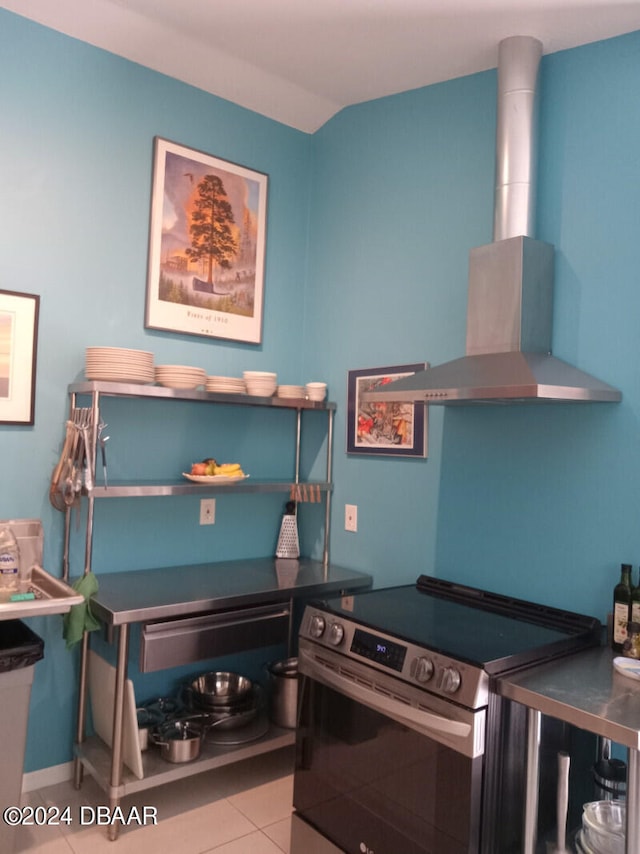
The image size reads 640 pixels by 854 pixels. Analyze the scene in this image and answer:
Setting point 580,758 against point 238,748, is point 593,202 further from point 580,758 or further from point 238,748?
point 238,748

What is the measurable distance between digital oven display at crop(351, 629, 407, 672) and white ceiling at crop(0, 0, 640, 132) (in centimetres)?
201

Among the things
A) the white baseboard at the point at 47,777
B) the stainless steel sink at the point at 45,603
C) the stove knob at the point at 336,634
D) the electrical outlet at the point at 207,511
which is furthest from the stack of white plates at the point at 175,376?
the white baseboard at the point at 47,777

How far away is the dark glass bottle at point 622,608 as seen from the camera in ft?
6.37

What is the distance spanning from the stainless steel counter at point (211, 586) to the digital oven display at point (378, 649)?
0.63 meters

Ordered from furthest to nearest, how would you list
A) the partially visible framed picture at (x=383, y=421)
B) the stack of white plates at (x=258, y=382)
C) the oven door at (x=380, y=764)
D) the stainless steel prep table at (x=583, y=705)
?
the stack of white plates at (x=258, y=382) < the partially visible framed picture at (x=383, y=421) < the oven door at (x=380, y=764) < the stainless steel prep table at (x=583, y=705)

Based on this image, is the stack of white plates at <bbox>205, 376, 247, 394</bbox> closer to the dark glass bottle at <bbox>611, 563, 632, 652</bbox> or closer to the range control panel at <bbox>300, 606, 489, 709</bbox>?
the range control panel at <bbox>300, 606, 489, 709</bbox>

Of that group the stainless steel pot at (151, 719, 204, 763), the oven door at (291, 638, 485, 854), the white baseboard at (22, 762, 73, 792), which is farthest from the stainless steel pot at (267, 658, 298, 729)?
the white baseboard at (22, 762, 73, 792)

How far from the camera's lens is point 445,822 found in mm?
1728

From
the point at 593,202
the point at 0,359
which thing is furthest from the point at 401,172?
the point at 0,359

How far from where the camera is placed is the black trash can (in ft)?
6.48

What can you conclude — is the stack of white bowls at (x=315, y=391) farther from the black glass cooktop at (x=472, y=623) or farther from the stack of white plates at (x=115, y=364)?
the black glass cooktop at (x=472, y=623)

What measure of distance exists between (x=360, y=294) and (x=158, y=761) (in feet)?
6.85

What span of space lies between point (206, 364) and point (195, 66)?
1.25 meters

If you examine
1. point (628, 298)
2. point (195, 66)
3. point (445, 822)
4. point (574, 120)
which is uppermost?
point (195, 66)
